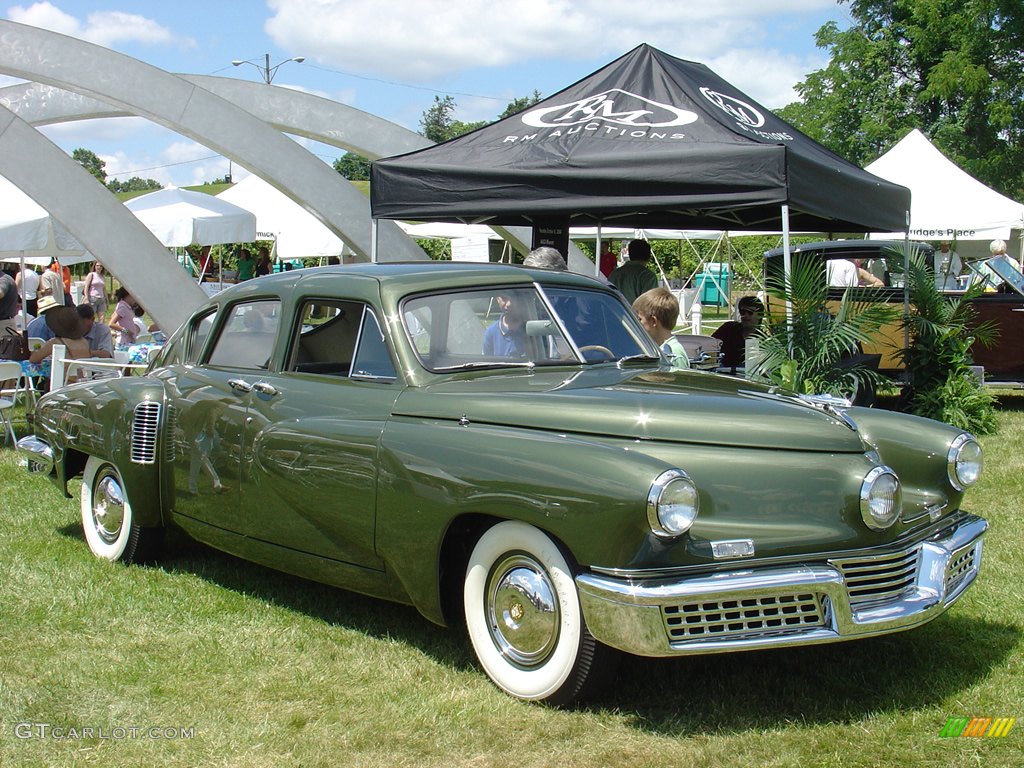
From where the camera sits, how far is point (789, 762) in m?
3.34

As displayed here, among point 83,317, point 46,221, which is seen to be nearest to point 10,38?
point 46,221

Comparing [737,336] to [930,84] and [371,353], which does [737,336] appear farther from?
[930,84]

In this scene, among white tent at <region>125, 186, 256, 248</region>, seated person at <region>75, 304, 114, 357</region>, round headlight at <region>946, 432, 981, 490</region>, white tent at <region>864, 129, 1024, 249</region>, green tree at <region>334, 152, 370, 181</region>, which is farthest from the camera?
green tree at <region>334, 152, 370, 181</region>

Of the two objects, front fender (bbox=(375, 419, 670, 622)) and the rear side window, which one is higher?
the rear side window

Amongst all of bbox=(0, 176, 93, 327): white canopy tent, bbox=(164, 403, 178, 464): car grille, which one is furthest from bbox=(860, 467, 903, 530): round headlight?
bbox=(0, 176, 93, 327): white canopy tent

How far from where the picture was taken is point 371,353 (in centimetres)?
461

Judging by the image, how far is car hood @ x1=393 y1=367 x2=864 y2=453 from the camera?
3799mm

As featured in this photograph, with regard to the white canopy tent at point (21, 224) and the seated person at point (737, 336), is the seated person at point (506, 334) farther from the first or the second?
the white canopy tent at point (21, 224)

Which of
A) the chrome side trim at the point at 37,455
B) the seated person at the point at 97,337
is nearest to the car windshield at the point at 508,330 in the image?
the chrome side trim at the point at 37,455

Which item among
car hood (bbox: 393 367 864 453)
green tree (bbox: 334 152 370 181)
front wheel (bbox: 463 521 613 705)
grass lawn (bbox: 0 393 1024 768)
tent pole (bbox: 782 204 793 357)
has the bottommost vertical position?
grass lawn (bbox: 0 393 1024 768)

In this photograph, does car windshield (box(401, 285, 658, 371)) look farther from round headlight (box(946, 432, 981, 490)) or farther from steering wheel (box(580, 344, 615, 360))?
round headlight (box(946, 432, 981, 490))

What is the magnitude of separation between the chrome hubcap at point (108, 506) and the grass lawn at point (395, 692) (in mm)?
501

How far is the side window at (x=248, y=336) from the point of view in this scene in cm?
513

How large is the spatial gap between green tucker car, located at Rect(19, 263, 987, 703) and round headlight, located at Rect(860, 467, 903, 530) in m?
0.01
